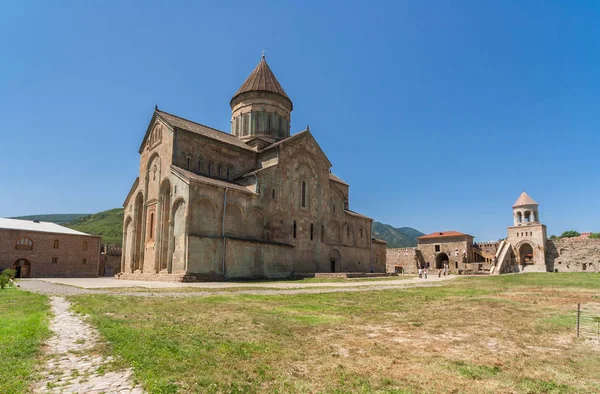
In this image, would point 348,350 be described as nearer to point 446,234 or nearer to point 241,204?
point 241,204

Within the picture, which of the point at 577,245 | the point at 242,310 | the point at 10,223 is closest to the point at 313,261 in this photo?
the point at 242,310

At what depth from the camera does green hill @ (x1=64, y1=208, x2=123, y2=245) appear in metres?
79.6

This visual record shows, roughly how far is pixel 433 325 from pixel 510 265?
2058 inches

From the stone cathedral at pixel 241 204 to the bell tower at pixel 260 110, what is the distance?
4.3 inches

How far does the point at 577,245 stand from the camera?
4903 centimetres

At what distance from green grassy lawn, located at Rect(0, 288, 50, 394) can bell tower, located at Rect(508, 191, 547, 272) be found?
56995 millimetres

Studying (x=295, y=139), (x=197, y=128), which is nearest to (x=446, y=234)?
(x=295, y=139)

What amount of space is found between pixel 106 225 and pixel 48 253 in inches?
2308

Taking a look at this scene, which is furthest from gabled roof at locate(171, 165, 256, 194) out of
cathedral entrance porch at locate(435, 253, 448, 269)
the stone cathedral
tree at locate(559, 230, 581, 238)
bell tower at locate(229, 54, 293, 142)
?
tree at locate(559, 230, 581, 238)

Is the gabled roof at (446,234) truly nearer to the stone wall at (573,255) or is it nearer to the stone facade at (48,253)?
the stone wall at (573,255)

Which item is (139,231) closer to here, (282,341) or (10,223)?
(10,223)

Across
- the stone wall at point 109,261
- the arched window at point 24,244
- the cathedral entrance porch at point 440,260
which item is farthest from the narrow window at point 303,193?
the cathedral entrance porch at point 440,260

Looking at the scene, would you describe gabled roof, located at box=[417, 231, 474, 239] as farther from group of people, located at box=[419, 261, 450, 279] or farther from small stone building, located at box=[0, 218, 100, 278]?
small stone building, located at box=[0, 218, 100, 278]

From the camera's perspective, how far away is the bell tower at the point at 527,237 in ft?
167
